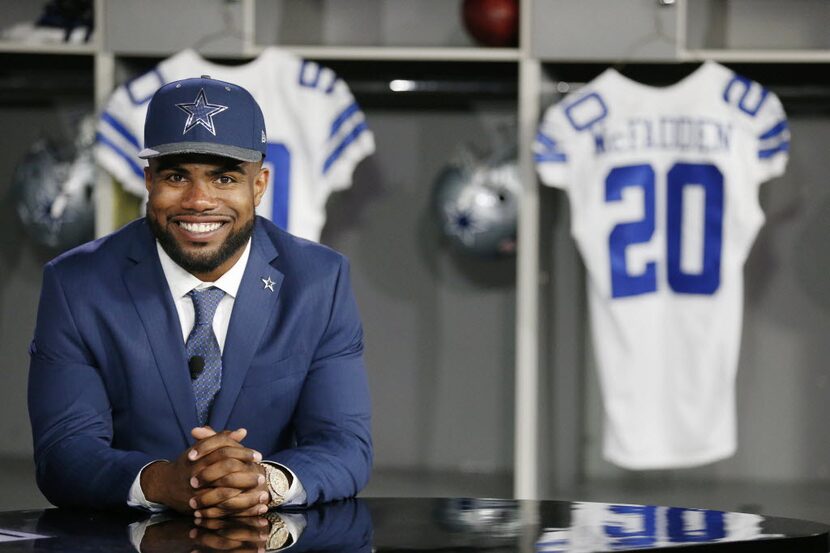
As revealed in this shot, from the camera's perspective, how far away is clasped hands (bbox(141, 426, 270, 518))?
4.92ft

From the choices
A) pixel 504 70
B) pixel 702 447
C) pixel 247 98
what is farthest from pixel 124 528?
pixel 504 70

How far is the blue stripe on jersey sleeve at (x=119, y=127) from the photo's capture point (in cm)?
347

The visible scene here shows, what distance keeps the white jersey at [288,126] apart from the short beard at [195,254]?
1670 mm

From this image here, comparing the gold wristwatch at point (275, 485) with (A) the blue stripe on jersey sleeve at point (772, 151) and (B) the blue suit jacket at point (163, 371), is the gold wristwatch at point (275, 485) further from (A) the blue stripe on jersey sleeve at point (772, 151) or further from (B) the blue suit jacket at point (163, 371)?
(A) the blue stripe on jersey sleeve at point (772, 151)

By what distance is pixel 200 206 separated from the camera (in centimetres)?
172

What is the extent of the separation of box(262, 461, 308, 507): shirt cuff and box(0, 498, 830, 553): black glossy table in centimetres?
3

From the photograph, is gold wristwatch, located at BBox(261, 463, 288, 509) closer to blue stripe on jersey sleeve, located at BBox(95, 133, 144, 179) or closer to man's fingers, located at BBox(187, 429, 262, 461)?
man's fingers, located at BBox(187, 429, 262, 461)

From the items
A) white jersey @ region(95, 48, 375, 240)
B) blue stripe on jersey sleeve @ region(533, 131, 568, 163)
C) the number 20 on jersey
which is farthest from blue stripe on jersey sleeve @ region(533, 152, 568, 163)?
white jersey @ region(95, 48, 375, 240)

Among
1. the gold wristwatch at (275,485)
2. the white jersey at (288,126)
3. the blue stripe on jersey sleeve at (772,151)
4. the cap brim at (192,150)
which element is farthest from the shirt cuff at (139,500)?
the blue stripe on jersey sleeve at (772,151)

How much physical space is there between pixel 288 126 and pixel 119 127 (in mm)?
429

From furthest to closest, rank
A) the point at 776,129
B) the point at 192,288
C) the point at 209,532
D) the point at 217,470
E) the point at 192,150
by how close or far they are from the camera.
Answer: the point at 776,129
the point at 192,288
the point at 192,150
the point at 217,470
the point at 209,532

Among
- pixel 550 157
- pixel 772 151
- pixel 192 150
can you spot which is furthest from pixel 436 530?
pixel 772 151

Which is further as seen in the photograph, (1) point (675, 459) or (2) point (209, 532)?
(1) point (675, 459)

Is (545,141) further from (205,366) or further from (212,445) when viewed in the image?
(212,445)
